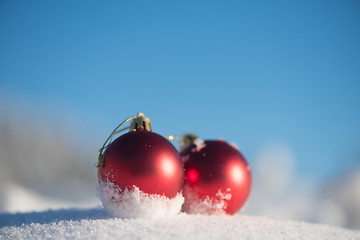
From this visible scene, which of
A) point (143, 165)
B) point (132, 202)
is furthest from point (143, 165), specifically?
point (132, 202)

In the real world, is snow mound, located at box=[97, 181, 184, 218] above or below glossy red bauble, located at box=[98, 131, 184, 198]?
below

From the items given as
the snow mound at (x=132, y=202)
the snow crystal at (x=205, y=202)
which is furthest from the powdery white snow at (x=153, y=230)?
the snow crystal at (x=205, y=202)

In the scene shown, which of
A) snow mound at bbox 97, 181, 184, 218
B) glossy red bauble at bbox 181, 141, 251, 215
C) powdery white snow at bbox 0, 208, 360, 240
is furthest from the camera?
glossy red bauble at bbox 181, 141, 251, 215

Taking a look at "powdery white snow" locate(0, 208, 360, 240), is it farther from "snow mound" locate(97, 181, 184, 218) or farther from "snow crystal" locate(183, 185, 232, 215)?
"snow crystal" locate(183, 185, 232, 215)

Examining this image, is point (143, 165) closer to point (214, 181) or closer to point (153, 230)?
point (153, 230)

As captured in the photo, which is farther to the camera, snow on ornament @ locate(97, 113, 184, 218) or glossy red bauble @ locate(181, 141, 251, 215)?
glossy red bauble @ locate(181, 141, 251, 215)

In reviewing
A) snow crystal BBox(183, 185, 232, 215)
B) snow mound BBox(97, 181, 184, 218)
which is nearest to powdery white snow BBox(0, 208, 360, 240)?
snow mound BBox(97, 181, 184, 218)

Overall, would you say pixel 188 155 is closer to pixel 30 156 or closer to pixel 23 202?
pixel 23 202

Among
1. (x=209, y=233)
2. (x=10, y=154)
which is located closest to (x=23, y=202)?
(x=10, y=154)
